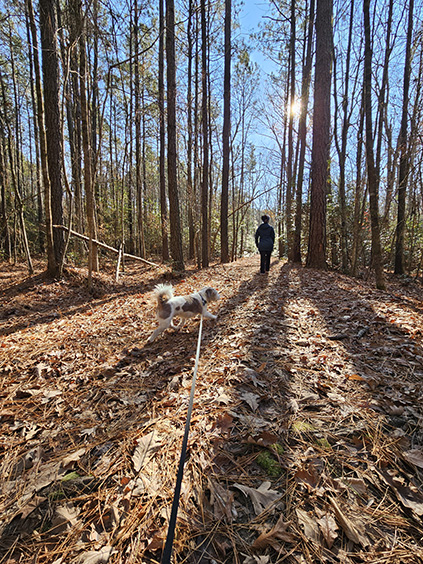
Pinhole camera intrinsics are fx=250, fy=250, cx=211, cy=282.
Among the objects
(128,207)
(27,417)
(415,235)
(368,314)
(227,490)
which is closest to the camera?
(227,490)

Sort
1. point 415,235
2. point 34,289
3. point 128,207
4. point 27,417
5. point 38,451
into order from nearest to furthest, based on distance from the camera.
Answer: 1. point 38,451
2. point 27,417
3. point 34,289
4. point 415,235
5. point 128,207

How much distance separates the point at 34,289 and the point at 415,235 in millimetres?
15024

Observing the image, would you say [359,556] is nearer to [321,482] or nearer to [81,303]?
[321,482]

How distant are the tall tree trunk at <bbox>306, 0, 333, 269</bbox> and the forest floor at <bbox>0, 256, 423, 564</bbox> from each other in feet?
18.4

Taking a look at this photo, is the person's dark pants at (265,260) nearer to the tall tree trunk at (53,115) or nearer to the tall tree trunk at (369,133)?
the tall tree trunk at (369,133)

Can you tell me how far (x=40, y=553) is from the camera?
1184mm

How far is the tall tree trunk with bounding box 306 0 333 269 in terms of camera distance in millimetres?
7688

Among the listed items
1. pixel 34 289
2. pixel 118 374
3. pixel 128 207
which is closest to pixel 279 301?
pixel 118 374

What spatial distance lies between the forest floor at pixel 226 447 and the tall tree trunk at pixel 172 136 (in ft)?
19.9

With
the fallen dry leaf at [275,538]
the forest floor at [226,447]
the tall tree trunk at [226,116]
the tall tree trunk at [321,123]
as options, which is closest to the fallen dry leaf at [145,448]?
the forest floor at [226,447]

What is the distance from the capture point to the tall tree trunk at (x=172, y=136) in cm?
840

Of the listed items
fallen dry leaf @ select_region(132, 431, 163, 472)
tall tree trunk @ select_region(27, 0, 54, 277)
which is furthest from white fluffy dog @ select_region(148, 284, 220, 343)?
tall tree trunk @ select_region(27, 0, 54, 277)

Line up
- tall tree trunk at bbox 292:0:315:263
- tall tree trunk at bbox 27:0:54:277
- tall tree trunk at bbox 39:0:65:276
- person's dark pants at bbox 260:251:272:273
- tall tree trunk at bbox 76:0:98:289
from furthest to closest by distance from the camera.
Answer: tall tree trunk at bbox 292:0:315:263, person's dark pants at bbox 260:251:272:273, tall tree trunk at bbox 39:0:65:276, tall tree trunk at bbox 27:0:54:277, tall tree trunk at bbox 76:0:98:289

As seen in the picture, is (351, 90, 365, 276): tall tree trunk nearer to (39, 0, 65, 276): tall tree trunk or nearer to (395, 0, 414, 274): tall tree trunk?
(395, 0, 414, 274): tall tree trunk
